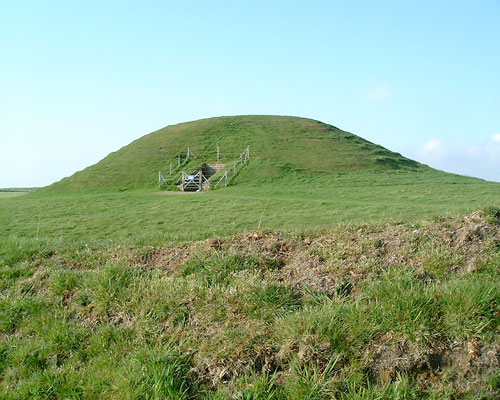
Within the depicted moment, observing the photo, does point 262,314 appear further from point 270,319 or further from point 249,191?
point 249,191

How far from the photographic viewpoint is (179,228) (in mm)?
16422

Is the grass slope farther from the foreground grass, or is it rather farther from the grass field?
Result: the foreground grass

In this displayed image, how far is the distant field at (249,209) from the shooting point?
1662cm

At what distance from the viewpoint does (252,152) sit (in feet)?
143

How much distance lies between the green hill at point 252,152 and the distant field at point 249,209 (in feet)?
18.6

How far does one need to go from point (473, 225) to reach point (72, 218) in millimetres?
19481

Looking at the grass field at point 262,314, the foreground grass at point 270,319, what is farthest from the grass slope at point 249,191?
the foreground grass at point 270,319

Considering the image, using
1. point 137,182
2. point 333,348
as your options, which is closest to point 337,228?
point 333,348

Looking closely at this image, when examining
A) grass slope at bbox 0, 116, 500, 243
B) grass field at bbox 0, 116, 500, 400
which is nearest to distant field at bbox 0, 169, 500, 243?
grass slope at bbox 0, 116, 500, 243

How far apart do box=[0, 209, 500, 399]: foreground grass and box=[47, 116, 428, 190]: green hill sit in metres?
30.5

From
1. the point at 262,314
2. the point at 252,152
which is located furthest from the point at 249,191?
the point at 262,314

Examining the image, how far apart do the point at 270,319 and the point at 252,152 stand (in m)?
40.0

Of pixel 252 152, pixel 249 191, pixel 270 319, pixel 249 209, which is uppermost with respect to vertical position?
pixel 252 152

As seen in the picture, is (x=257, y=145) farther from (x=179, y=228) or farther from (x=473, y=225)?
(x=473, y=225)
